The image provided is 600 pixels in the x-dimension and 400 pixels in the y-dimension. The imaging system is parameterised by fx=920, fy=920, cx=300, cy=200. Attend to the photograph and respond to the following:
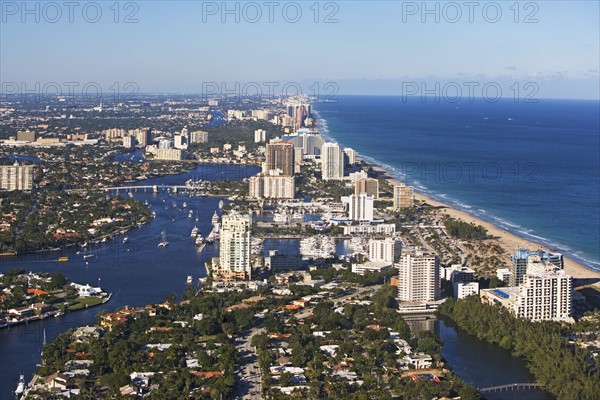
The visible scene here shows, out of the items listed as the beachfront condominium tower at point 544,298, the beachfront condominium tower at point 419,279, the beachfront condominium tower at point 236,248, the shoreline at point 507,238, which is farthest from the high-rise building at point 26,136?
the beachfront condominium tower at point 544,298

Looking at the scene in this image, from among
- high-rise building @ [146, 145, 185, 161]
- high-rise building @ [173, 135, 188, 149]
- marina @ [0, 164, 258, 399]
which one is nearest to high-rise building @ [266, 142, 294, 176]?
marina @ [0, 164, 258, 399]

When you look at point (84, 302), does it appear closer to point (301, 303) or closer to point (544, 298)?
point (301, 303)

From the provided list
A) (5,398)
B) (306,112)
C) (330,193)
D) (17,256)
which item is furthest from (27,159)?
(5,398)

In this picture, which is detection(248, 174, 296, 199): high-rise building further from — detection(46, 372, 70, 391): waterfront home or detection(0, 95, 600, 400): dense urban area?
detection(46, 372, 70, 391): waterfront home

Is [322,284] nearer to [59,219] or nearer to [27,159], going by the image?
[59,219]

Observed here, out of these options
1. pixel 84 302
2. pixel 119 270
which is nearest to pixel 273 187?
pixel 119 270

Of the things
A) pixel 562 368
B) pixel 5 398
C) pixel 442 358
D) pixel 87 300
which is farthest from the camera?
pixel 87 300
